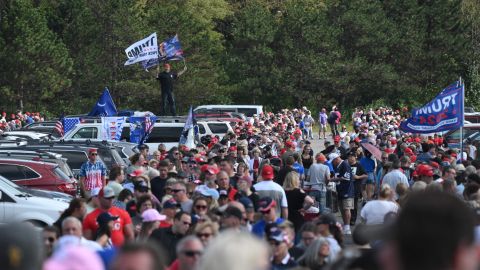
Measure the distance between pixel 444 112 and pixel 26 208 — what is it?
848 centimetres

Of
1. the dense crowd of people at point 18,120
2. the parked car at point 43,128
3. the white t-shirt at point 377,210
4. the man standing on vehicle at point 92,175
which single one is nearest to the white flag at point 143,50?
the parked car at point 43,128

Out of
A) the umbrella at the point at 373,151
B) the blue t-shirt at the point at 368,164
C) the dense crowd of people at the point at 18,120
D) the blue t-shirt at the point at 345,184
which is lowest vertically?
the blue t-shirt at the point at 345,184

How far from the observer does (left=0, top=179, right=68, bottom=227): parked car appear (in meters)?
17.4

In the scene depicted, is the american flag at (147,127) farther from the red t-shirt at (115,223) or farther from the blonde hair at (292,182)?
the red t-shirt at (115,223)

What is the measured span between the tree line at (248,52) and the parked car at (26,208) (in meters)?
38.4

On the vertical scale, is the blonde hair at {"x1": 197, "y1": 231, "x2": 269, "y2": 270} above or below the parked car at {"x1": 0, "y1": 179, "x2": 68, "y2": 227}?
above

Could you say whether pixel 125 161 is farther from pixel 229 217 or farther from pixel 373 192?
pixel 229 217

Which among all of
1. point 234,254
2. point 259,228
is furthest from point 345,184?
point 234,254

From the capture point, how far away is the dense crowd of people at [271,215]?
3.36m

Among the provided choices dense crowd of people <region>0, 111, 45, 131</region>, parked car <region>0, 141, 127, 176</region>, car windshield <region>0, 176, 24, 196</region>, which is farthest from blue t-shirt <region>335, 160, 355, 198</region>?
dense crowd of people <region>0, 111, 45, 131</region>

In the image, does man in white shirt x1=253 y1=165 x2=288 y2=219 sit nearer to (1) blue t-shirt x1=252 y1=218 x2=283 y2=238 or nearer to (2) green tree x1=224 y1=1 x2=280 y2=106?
(1) blue t-shirt x1=252 y1=218 x2=283 y2=238

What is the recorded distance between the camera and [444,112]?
22328 mm

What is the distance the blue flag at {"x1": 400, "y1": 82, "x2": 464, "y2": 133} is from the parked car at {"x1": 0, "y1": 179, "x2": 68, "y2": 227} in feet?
26.0

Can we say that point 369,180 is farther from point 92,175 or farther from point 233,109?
point 233,109
